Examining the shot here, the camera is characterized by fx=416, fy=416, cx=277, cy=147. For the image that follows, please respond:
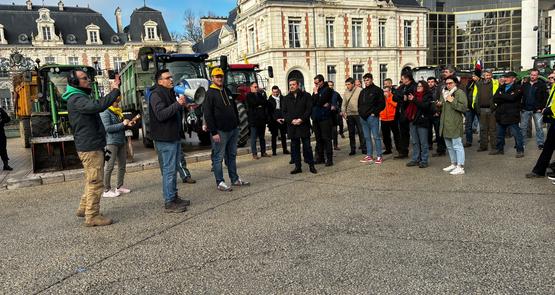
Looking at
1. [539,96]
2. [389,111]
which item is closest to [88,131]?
[389,111]

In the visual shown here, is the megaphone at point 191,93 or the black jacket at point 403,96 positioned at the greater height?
the megaphone at point 191,93

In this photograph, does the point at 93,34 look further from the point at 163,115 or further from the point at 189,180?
the point at 163,115

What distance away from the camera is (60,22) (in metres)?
59.9

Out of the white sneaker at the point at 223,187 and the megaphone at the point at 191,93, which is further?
the megaphone at the point at 191,93

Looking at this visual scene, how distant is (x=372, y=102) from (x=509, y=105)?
9.80 feet

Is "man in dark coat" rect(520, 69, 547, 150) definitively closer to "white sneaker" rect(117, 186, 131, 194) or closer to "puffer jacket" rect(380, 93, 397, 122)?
"puffer jacket" rect(380, 93, 397, 122)

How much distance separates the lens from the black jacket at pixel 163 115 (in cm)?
565

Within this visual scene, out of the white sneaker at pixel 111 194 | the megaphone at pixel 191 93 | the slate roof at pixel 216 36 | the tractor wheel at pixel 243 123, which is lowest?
the white sneaker at pixel 111 194

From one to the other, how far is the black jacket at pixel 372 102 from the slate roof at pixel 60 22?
61.0m

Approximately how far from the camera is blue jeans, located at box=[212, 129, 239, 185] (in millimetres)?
6926

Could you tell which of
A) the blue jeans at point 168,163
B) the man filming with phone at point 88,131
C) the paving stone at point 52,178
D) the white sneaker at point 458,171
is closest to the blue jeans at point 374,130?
the white sneaker at point 458,171

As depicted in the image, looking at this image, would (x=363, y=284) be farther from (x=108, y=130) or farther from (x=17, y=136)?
(x=17, y=136)

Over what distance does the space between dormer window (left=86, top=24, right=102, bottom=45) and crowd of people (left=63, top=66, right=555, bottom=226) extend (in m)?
57.9

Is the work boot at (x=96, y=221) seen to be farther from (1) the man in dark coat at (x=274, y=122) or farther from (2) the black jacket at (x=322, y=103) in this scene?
(1) the man in dark coat at (x=274, y=122)
